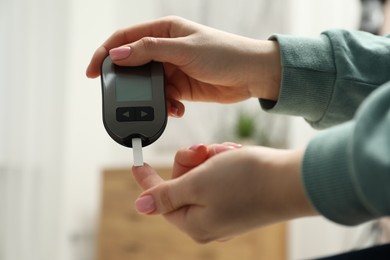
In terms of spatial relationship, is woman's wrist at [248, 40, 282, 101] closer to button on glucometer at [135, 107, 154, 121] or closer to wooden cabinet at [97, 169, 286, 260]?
button on glucometer at [135, 107, 154, 121]

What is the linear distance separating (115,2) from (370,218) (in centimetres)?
241

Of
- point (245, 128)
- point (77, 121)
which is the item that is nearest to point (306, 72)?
point (245, 128)

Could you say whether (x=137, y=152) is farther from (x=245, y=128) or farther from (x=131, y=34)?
(x=245, y=128)

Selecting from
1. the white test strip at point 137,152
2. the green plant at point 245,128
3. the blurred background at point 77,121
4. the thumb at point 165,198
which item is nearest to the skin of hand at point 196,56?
the white test strip at point 137,152

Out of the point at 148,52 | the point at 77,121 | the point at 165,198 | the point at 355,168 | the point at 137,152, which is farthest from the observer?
the point at 77,121

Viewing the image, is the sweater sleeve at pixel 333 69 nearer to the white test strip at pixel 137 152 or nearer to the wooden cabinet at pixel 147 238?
the white test strip at pixel 137 152

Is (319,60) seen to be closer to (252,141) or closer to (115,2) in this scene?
(252,141)

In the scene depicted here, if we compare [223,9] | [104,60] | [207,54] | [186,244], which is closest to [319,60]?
[207,54]

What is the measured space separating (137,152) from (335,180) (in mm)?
296

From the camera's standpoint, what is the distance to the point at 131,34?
2.79 ft

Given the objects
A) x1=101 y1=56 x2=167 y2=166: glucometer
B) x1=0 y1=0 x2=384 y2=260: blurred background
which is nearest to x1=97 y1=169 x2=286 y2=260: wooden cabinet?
x1=0 y1=0 x2=384 y2=260: blurred background

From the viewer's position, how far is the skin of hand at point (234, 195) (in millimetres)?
469

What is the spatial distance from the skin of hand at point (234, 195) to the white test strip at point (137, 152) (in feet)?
0.29

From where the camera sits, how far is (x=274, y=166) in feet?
1.57
